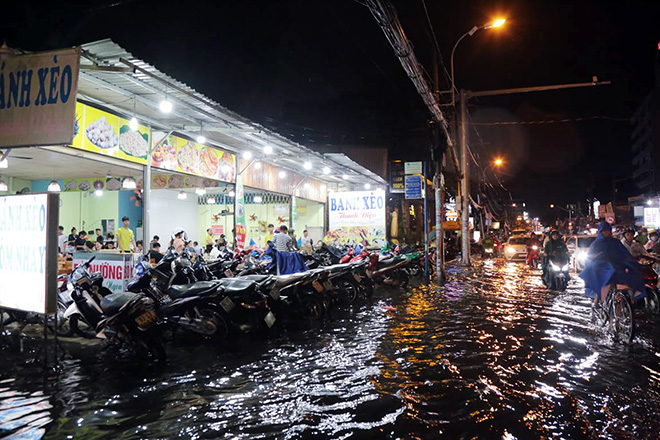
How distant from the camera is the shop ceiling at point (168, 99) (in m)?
8.12

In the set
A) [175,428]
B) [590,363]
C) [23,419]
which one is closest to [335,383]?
[175,428]

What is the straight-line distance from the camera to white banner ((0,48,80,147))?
19.6 feet

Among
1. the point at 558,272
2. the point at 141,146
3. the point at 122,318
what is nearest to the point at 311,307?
the point at 122,318

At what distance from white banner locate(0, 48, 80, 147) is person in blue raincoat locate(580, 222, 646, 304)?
25.8 ft

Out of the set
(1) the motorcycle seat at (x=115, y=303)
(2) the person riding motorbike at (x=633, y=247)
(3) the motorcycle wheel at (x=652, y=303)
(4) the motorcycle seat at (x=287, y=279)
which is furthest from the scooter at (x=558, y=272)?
(1) the motorcycle seat at (x=115, y=303)

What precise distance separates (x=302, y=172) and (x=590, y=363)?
18236 millimetres

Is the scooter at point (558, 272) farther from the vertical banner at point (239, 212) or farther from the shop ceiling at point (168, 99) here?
the vertical banner at point (239, 212)

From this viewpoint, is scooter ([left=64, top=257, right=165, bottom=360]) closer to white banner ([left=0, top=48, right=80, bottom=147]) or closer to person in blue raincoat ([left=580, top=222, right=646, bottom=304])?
white banner ([left=0, top=48, right=80, bottom=147])

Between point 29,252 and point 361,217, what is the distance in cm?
1380

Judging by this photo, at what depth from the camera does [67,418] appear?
4023mm

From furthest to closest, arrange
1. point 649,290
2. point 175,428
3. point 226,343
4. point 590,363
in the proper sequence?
point 649,290 < point 226,343 < point 590,363 < point 175,428

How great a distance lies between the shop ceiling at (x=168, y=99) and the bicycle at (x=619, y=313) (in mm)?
8599

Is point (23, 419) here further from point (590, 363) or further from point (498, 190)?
point (498, 190)

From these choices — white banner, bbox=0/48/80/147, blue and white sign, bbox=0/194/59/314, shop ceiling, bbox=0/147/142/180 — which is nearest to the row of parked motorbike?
blue and white sign, bbox=0/194/59/314
